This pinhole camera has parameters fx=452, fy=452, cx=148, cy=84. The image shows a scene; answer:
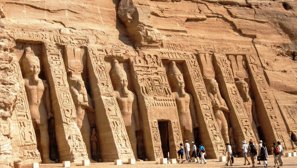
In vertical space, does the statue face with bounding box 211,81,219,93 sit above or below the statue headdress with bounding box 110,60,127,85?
below

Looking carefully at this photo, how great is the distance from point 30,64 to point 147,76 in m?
4.43

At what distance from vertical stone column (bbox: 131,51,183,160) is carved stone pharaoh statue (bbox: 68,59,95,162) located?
2.00 metres

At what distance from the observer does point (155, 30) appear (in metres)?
17.7

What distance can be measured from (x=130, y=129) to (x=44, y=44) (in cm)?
415

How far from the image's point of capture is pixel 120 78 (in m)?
16.1

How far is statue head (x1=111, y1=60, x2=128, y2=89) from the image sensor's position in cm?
1611

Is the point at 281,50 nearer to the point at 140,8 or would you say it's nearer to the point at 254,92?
the point at 254,92

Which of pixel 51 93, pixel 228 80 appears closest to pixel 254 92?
pixel 228 80

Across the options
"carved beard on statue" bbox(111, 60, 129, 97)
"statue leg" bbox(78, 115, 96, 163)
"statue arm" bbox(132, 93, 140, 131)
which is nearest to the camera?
"statue leg" bbox(78, 115, 96, 163)

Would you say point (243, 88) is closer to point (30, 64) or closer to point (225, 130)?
point (225, 130)

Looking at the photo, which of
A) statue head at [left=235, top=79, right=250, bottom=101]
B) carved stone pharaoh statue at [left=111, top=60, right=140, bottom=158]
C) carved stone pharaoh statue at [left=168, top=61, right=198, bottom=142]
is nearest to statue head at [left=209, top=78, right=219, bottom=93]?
carved stone pharaoh statue at [left=168, top=61, right=198, bottom=142]

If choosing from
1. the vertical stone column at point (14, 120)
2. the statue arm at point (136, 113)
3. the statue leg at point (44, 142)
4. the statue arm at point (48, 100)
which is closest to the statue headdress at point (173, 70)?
the statue arm at point (136, 113)

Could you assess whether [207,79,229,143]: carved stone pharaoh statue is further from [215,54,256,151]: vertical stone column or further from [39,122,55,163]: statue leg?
[39,122,55,163]: statue leg

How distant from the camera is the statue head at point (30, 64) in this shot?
14.5 meters
